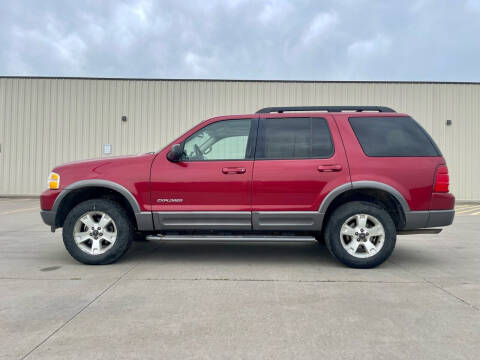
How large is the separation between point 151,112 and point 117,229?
12.9m

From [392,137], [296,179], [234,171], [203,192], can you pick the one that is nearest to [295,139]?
[296,179]

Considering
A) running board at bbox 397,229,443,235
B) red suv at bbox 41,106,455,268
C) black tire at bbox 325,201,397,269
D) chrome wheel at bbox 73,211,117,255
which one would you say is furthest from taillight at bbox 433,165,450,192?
chrome wheel at bbox 73,211,117,255

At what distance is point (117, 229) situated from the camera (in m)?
4.25

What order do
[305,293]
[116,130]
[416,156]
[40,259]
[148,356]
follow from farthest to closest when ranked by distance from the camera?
[116,130]
[40,259]
[416,156]
[305,293]
[148,356]

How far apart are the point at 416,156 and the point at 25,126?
1741 centimetres

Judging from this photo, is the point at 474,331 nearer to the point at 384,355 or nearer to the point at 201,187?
the point at 384,355

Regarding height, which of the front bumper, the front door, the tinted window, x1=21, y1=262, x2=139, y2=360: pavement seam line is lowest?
x1=21, y1=262, x2=139, y2=360: pavement seam line

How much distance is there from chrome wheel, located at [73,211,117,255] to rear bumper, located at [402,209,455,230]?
3478 mm

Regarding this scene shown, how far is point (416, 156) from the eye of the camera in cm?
415

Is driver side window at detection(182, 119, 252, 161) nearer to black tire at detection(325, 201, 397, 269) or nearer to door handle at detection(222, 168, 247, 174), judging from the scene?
door handle at detection(222, 168, 247, 174)

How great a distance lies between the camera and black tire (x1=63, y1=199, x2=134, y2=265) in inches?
168

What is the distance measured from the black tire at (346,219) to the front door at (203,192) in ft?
3.28

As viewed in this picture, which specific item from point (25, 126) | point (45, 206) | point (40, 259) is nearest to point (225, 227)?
point (45, 206)

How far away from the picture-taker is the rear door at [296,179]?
4160 mm
